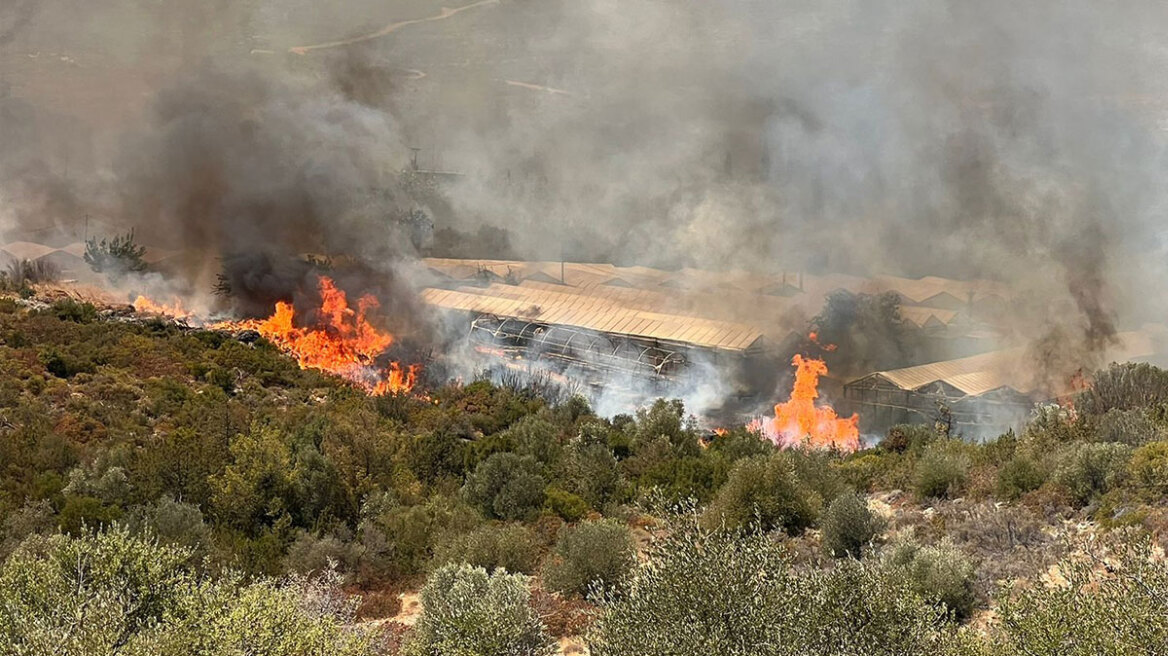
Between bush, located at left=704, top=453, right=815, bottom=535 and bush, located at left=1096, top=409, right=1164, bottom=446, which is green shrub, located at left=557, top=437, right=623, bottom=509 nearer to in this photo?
bush, located at left=704, top=453, right=815, bottom=535

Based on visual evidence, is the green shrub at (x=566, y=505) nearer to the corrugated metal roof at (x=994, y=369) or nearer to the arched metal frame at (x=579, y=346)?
the arched metal frame at (x=579, y=346)

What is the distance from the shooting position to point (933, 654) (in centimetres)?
934

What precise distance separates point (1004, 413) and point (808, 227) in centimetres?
1524

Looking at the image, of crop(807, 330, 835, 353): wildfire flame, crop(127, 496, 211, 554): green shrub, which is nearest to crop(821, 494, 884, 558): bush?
crop(127, 496, 211, 554): green shrub

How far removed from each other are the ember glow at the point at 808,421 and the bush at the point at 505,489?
16.0m

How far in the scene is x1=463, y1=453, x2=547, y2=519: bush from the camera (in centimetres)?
2130

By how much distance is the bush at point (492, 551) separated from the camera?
54.7 ft

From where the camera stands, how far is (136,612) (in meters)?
11.3

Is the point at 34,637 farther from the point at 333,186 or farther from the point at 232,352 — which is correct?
the point at 333,186

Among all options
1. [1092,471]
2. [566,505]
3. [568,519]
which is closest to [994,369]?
[1092,471]

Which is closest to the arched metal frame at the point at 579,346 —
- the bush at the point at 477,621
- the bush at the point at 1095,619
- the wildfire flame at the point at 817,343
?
the wildfire flame at the point at 817,343

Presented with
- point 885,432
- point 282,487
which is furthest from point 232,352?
point 885,432

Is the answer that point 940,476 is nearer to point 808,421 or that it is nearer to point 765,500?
point 765,500

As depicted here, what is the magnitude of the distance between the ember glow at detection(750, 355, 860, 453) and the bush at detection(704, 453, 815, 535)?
16.5 meters
